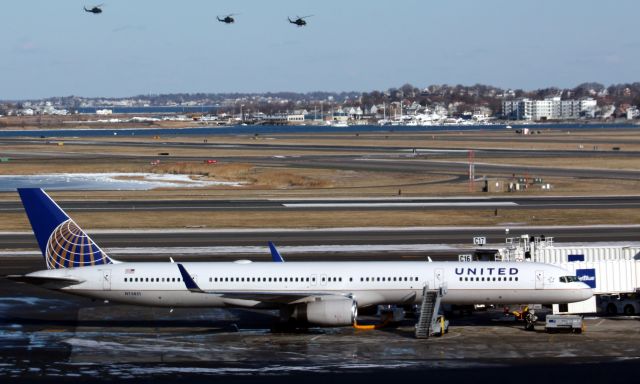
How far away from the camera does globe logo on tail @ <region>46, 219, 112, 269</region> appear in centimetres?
4475

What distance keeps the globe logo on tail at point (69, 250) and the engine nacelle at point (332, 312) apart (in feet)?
32.6

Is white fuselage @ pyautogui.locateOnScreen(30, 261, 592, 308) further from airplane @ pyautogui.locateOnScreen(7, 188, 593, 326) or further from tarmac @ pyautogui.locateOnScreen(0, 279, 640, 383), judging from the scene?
tarmac @ pyautogui.locateOnScreen(0, 279, 640, 383)

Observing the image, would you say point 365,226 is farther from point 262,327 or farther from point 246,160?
point 246,160

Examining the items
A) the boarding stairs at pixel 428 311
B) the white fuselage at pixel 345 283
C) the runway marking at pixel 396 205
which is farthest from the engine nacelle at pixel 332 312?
the runway marking at pixel 396 205

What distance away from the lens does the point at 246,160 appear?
162250 mm

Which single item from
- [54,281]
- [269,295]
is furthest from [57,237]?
[269,295]

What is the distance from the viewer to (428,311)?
43.2m

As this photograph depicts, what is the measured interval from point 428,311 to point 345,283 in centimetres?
386

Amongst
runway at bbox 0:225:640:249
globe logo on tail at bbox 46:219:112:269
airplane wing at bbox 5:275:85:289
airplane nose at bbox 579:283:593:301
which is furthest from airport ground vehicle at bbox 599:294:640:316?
airplane wing at bbox 5:275:85:289

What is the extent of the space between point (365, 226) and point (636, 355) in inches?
1668

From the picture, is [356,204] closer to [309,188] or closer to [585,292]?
[309,188]

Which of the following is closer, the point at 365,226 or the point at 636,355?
the point at 636,355

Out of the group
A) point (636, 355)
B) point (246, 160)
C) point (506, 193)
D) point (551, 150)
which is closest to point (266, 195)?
point (506, 193)

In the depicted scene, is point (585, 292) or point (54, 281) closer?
point (54, 281)
